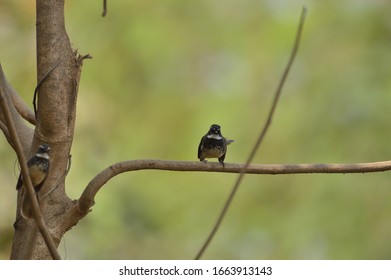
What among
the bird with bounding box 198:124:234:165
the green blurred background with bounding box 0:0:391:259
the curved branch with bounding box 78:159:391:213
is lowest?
the green blurred background with bounding box 0:0:391:259

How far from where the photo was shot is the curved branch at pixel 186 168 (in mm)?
2735

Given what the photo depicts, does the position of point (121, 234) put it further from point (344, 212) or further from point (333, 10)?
point (333, 10)

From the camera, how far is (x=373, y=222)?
20.5ft

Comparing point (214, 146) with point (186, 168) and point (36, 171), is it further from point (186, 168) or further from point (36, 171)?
point (36, 171)

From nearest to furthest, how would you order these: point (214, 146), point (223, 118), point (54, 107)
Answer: point (54, 107)
point (214, 146)
point (223, 118)

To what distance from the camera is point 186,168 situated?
2.78 meters

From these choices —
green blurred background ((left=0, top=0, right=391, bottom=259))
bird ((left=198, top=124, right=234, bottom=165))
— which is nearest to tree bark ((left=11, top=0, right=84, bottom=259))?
bird ((left=198, top=124, right=234, bottom=165))

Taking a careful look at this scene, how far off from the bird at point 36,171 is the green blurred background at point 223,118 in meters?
3.53

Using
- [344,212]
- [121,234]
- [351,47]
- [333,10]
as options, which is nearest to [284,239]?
[344,212]

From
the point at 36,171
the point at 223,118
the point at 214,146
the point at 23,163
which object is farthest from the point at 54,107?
the point at 223,118

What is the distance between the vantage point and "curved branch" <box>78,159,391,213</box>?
273 centimetres

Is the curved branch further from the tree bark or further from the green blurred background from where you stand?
the green blurred background

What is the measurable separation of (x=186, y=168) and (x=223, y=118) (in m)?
4.53

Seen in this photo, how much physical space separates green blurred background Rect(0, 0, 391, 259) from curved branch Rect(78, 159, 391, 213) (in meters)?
3.30
